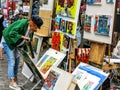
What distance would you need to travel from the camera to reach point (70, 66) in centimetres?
815

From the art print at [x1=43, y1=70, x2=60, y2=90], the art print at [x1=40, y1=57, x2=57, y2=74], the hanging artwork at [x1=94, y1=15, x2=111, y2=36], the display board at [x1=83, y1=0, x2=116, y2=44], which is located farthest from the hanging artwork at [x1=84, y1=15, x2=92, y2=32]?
the art print at [x1=40, y1=57, x2=57, y2=74]

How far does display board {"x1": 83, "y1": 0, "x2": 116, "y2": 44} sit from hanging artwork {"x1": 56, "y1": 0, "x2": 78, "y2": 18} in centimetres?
36

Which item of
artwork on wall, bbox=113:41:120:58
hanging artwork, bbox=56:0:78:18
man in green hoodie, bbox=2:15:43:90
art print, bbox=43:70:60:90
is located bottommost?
art print, bbox=43:70:60:90

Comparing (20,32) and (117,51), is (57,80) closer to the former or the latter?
(117,51)

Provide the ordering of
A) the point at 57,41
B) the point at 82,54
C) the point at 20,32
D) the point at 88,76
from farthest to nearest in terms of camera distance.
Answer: the point at 57,41
the point at 20,32
the point at 82,54
the point at 88,76

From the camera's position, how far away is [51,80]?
24.7ft

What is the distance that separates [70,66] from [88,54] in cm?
52

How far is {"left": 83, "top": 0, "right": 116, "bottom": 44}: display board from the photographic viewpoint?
6.98m

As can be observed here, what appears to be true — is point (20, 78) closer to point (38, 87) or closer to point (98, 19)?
point (38, 87)

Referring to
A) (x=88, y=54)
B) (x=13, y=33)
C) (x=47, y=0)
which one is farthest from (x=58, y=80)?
(x=47, y=0)

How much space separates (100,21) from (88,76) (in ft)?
3.27

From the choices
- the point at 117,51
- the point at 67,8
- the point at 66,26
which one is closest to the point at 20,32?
the point at 66,26

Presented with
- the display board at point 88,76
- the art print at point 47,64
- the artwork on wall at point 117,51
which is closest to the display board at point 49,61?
the art print at point 47,64

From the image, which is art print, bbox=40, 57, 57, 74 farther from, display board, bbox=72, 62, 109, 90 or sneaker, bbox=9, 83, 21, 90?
display board, bbox=72, 62, 109, 90
